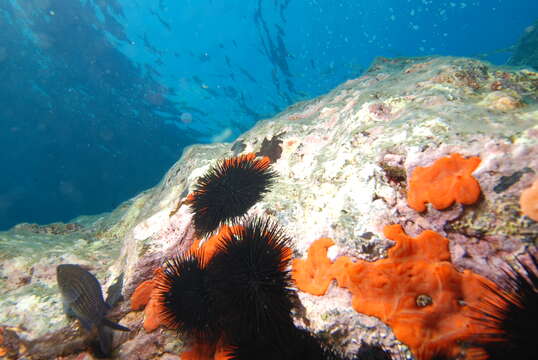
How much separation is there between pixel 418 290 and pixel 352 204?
44.2 inches

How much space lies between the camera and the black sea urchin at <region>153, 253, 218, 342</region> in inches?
121

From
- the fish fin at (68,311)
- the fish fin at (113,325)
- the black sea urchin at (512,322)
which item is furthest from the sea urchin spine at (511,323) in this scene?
the fish fin at (68,311)

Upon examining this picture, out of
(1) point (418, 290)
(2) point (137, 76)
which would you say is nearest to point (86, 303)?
(1) point (418, 290)

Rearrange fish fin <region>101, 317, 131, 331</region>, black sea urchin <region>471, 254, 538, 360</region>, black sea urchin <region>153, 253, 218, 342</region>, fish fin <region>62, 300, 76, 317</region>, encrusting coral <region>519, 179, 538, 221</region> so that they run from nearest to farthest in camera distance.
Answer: black sea urchin <region>471, 254, 538, 360</region> < encrusting coral <region>519, 179, 538, 221</region> < black sea urchin <region>153, 253, 218, 342</region> < fish fin <region>101, 317, 131, 331</region> < fish fin <region>62, 300, 76, 317</region>

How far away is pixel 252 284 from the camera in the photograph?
8.85 feet

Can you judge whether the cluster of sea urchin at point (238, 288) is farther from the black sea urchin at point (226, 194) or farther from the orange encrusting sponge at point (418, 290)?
the orange encrusting sponge at point (418, 290)

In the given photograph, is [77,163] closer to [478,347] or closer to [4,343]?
[4,343]

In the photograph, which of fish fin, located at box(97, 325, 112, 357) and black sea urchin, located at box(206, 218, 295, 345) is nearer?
black sea urchin, located at box(206, 218, 295, 345)

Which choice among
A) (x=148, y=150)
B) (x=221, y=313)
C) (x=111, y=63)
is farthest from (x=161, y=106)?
(x=221, y=313)

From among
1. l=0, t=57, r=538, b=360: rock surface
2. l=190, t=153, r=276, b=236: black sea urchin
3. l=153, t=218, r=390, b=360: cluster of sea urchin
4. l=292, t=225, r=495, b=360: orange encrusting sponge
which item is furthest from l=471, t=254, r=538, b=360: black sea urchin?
l=190, t=153, r=276, b=236: black sea urchin

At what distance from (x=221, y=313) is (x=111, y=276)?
8.90ft

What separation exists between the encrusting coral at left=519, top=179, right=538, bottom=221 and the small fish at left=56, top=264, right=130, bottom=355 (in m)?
4.77

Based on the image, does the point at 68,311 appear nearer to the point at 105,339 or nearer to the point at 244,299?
the point at 105,339

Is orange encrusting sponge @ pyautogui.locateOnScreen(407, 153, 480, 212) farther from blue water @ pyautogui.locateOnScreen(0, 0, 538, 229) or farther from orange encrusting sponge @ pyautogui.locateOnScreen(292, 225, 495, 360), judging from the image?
blue water @ pyautogui.locateOnScreen(0, 0, 538, 229)
